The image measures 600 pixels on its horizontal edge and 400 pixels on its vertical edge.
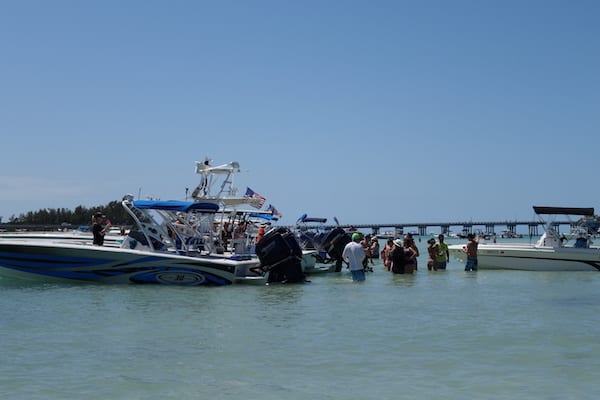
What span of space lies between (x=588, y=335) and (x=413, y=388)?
Answer: 4.42m

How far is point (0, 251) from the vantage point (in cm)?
1861

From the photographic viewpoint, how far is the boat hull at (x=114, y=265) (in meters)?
17.7

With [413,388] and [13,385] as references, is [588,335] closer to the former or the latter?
[413,388]

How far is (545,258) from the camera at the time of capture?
82.2 feet

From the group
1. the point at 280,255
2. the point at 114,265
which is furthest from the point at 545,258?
the point at 114,265

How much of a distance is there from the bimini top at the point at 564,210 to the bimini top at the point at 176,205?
41.7 feet

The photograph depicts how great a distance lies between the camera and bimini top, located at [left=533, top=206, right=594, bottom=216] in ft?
84.2

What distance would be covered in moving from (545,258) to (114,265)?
583 inches

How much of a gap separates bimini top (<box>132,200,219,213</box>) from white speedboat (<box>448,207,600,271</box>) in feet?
37.7

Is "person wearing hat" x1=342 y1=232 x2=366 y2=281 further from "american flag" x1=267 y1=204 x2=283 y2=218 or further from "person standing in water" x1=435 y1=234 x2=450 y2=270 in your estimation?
"american flag" x1=267 y1=204 x2=283 y2=218

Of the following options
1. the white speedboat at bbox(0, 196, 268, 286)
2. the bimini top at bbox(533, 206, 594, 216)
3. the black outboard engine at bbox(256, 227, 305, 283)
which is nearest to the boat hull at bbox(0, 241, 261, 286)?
the white speedboat at bbox(0, 196, 268, 286)

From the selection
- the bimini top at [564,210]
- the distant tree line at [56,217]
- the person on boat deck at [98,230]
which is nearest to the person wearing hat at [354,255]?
the person on boat deck at [98,230]

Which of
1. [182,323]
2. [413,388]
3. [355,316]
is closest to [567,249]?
[355,316]

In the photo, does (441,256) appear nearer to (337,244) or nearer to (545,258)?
(545,258)
